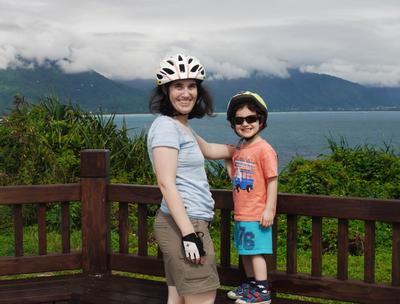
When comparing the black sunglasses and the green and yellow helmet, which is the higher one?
the green and yellow helmet

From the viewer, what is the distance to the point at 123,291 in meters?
4.32

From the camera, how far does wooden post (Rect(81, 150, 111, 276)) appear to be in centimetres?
457

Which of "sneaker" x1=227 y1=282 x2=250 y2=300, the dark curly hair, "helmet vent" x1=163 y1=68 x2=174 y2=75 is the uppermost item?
"helmet vent" x1=163 y1=68 x2=174 y2=75

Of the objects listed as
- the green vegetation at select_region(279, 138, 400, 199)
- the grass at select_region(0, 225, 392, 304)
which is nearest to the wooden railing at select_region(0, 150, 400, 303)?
the grass at select_region(0, 225, 392, 304)

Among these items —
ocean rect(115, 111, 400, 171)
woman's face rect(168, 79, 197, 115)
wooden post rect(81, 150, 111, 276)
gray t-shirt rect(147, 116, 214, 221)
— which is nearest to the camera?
gray t-shirt rect(147, 116, 214, 221)

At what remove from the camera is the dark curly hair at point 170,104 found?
3.49m

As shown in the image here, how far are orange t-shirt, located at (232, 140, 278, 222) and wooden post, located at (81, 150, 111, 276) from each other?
1318 millimetres

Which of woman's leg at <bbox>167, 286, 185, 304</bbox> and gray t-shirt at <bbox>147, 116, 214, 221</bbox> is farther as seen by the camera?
woman's leg at <bbox>167, 286, 185, 304</bbox>

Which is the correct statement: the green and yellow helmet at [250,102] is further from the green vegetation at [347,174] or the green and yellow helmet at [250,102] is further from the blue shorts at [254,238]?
the green vegetation at [347,174]

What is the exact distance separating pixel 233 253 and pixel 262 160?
149 inches

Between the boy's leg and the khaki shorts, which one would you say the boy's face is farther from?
the boy's leg

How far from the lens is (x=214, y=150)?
380 cm

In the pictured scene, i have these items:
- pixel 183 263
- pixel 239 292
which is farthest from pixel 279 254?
pixel 183 263

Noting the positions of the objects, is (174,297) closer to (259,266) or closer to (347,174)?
(259,266)
